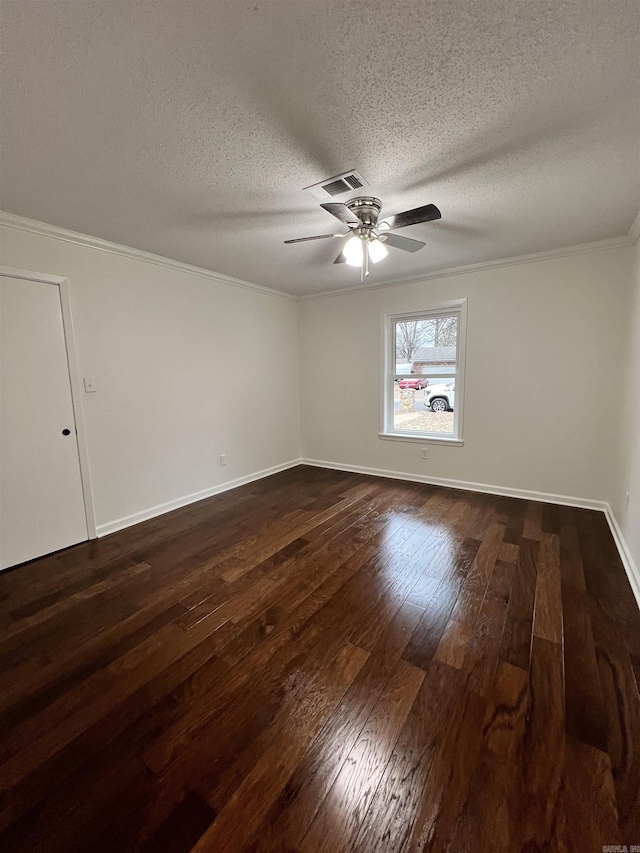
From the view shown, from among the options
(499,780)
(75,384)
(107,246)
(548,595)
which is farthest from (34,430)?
(548,595)

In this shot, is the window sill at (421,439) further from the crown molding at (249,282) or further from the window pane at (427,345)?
the crown molding at (249,282)

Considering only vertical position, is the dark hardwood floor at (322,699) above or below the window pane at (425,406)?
below

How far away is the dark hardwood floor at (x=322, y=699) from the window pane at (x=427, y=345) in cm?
219

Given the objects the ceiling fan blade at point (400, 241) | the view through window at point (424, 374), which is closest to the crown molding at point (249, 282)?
the view through window at point (424, 374)

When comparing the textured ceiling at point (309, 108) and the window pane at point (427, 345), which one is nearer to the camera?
the textured ceiling at point (309, 108)

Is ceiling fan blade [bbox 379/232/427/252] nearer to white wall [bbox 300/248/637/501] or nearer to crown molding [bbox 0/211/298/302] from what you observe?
white wall [bbox 300/248/637/501]

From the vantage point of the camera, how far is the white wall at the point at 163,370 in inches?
112

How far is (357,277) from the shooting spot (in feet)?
13.1

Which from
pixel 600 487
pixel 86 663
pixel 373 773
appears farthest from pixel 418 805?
pixel 600 487

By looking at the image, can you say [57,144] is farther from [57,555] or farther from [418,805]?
[418,805]

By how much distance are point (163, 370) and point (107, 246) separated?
1126 mm

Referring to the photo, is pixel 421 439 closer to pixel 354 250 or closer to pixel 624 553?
pixel 624 553

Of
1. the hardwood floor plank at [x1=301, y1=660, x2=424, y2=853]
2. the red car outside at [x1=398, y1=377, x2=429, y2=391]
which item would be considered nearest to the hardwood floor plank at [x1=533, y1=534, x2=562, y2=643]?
the hardwood floor plank at [x1=301, y1=660, x2=424, y2=853]

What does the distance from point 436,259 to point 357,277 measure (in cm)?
93
